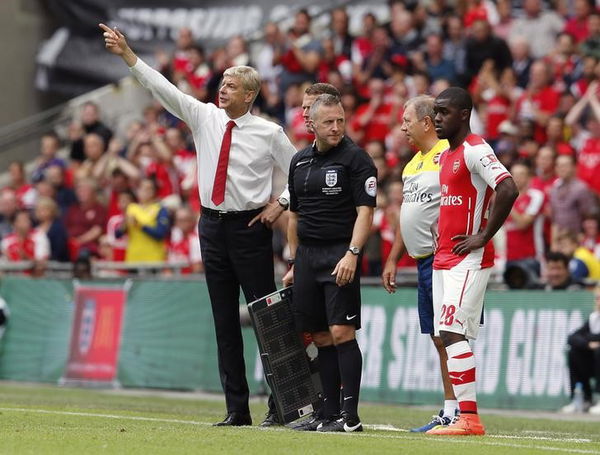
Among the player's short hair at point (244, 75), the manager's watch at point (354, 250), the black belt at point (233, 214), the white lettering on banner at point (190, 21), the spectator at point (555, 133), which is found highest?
the white lettering on banner at point (190, 21)

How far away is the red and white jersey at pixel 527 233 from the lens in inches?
675

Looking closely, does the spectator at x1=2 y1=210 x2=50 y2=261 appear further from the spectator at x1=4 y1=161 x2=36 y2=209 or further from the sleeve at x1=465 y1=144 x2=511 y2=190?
the sleeve at x1=465 y1=144 x2=511 y2=190

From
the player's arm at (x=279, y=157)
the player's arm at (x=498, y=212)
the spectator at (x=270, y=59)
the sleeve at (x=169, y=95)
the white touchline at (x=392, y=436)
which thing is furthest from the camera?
the spectator at (x=270, y=59)

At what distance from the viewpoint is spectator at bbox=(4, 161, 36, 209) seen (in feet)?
79.6

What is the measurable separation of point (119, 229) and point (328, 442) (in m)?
12.1

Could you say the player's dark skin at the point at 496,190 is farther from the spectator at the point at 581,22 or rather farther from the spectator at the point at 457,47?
the spectator at the point at 457,47

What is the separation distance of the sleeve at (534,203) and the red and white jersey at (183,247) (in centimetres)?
465

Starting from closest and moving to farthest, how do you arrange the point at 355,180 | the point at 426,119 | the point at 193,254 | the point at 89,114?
the point at 355,180
the point at 426,119
the point at 193,254
the point at 89,114

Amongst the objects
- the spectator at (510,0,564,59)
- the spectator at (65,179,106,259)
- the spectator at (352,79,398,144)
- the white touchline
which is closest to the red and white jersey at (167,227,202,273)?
the spectator at (65,179,106,259)

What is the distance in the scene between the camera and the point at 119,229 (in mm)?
20891

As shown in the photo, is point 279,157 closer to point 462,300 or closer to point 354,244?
point 354,244

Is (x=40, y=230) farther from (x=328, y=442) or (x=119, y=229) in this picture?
(x=328, y=442)

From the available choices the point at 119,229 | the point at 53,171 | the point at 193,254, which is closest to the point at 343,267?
the point at 193,254

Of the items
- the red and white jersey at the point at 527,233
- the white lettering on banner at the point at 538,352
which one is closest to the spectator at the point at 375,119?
the red and white jersey at the point at 527,233
